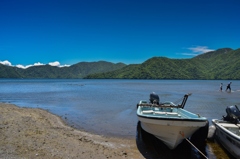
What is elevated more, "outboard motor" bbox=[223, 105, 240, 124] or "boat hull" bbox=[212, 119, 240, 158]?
"outboard motor" bbox=[223, 105, 240, 124]

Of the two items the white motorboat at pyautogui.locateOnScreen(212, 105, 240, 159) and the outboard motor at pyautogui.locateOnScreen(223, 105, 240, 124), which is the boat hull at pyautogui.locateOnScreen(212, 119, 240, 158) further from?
the outboard motor at pyautogui.locateOnScreen(223, 105, 240, 124)

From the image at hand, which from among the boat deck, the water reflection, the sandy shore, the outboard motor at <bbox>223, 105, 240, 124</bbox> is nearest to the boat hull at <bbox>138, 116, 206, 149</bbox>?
the water reflection

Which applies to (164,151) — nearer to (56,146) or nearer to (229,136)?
(229,136)

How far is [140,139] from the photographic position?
40.6 feet

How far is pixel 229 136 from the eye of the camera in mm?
9320

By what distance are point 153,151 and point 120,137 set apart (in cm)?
309

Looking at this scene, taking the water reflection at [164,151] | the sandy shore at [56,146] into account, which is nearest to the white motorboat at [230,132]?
the water reflection at [164,151]

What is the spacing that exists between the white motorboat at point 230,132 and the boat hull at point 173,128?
51.4 inches

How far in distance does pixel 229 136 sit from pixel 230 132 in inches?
7.3

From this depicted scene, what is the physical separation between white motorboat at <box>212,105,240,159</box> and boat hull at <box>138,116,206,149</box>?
1.30 meters

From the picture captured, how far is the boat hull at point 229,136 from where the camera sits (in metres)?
8.76

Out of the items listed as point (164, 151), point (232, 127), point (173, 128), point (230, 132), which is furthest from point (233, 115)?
point (164, 151)

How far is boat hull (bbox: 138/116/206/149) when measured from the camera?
9203mm

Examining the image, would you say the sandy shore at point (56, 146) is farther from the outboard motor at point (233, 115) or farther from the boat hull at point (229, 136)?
the outboard motor at point (233, 115)
